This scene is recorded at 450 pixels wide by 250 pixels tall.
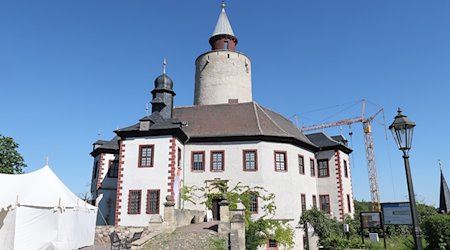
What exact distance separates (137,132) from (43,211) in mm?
9797

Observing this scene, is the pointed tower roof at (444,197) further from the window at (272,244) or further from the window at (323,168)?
the window at (272,244)

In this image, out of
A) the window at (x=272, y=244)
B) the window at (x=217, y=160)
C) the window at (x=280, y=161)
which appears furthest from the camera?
the window at (x=217, y=160)

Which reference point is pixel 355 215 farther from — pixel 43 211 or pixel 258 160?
pixel 43 211

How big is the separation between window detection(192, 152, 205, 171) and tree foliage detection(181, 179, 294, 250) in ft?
4.29

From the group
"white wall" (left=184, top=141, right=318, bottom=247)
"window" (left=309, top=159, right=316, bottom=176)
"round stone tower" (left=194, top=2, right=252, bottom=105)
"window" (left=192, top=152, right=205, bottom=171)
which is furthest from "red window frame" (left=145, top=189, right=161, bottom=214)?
"round stone tower" (left=194, top=2, right=252, bottom=105)

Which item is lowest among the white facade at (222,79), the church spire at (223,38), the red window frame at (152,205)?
the red window frame at (152,205)

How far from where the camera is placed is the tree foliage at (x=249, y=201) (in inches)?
866

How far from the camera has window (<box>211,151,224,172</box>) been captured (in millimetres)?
24406

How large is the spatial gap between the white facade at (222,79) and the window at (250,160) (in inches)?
398

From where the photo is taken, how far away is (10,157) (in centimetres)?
2884

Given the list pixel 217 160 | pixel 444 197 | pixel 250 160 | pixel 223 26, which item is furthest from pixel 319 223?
pixel 223 26

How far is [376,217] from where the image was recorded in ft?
70.6

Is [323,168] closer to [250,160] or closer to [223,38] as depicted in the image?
[250,160]

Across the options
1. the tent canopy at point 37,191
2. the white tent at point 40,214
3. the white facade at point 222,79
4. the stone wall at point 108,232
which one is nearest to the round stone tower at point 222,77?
the white facade at point 222,79
